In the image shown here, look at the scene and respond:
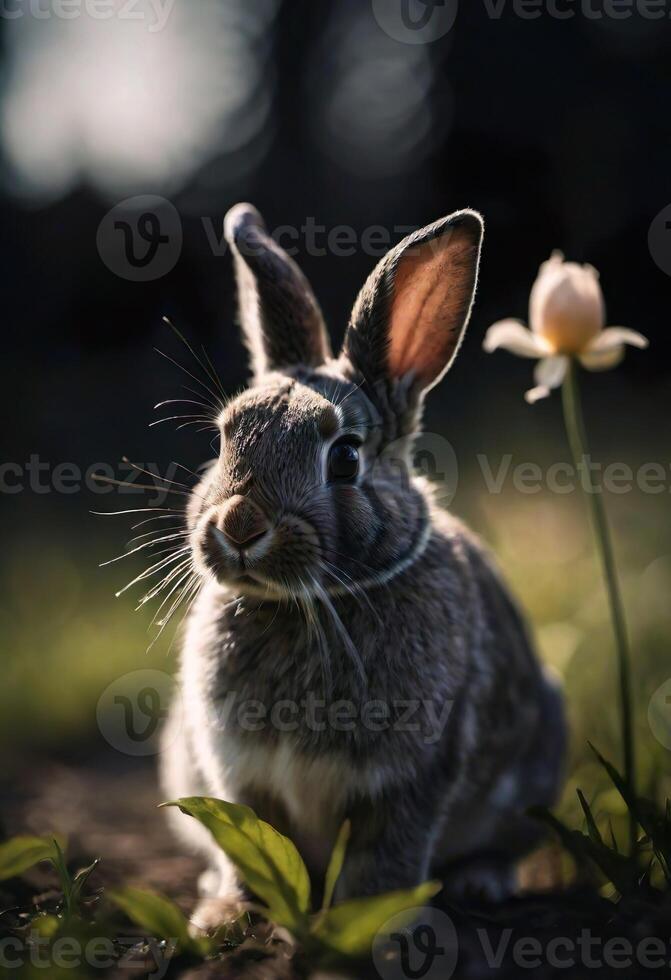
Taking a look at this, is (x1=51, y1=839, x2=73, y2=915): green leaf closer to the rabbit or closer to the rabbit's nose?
the rabbit

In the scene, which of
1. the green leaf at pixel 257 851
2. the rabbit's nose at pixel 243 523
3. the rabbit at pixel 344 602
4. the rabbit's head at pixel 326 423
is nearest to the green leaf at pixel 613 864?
the rabbit at pixel 344 602

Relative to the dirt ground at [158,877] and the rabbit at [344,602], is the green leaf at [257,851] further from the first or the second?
the rabbit at [344,602]

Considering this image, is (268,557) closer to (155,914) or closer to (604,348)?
(155,914)

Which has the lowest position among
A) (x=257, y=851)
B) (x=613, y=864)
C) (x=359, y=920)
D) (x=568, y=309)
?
(x=613, y=864)

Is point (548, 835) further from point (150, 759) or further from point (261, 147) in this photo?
point (261, 147)

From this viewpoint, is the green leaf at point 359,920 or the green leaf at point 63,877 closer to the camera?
the green leaf at point 359,920

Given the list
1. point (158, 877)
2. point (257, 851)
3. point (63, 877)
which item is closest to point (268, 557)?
point (257, 851)
